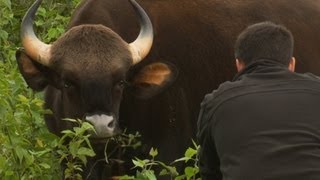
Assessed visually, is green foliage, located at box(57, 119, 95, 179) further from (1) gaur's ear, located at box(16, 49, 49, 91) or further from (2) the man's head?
(2) the man's head

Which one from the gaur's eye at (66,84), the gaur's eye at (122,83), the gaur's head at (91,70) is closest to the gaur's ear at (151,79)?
the gaur's head at (91,70)

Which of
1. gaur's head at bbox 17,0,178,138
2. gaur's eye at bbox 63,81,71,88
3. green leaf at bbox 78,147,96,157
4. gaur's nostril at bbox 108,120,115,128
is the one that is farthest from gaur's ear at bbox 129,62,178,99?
green leaf at bbox 78,147,96,157

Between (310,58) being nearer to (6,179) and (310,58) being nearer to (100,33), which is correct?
(100,33)

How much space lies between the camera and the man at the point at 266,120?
470 cm

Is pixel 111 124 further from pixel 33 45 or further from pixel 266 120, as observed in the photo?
pixel 266 120

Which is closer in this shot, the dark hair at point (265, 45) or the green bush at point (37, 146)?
the dark hair at point (265, 45)

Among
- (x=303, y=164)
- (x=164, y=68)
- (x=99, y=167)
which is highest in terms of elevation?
(x=303, y=164)

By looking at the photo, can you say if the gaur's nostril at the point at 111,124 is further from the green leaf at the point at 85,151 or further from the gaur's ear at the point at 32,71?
the gaur's ear at the point at 32,71

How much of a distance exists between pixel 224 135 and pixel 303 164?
48 cm

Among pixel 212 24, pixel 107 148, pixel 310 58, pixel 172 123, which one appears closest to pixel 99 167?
pixel 107 148

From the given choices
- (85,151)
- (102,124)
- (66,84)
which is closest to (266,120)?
(85,151)

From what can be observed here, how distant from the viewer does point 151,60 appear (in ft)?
24.0

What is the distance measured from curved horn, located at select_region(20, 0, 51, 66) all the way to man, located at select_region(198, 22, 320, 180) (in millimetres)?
2081

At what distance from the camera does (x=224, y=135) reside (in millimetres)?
4867
